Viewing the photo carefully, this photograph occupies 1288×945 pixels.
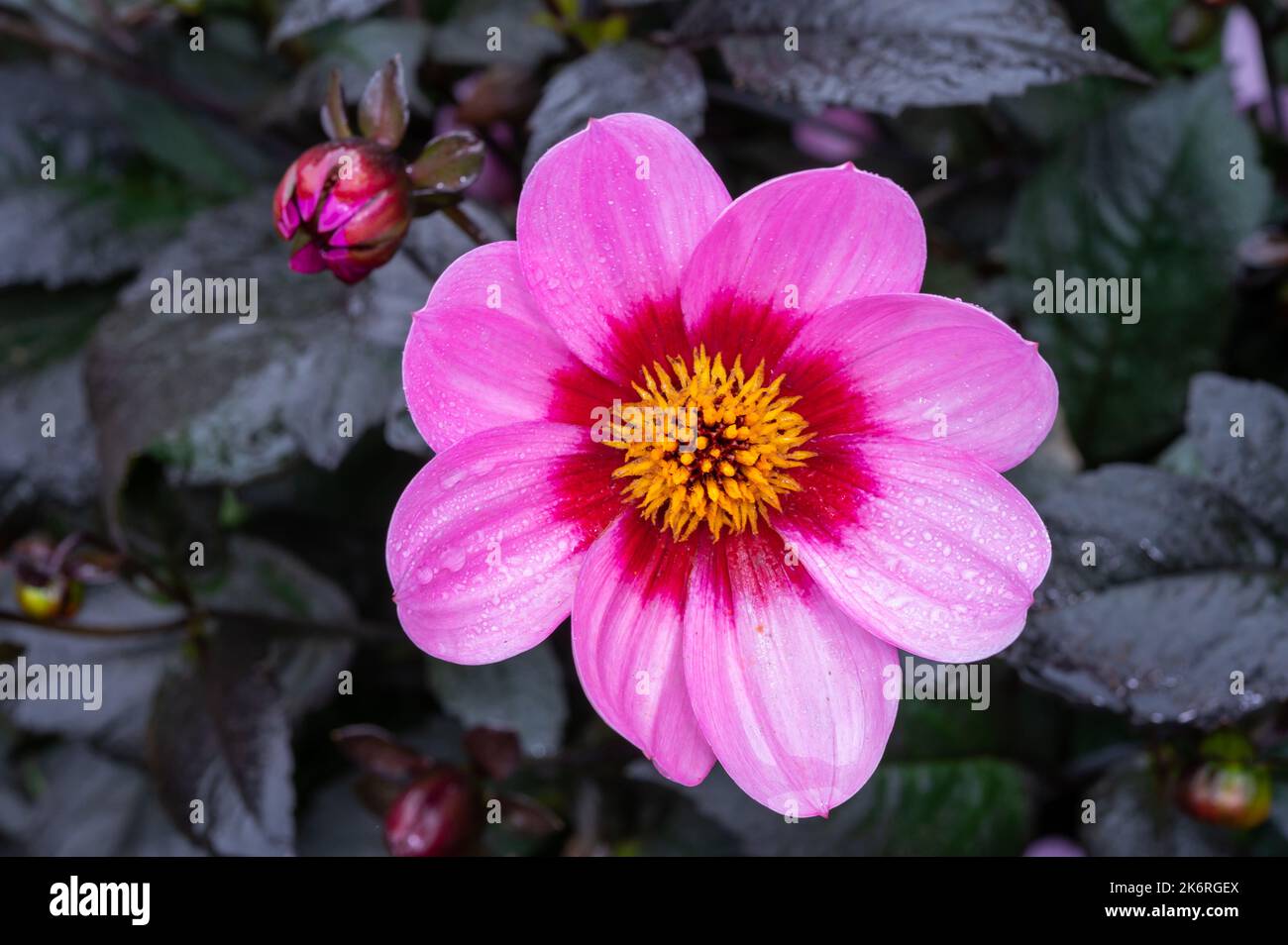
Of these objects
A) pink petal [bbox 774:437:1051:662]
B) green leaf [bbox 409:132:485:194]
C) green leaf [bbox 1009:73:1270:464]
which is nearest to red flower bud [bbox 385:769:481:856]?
pink petal [bbox 774:437:1051:662]

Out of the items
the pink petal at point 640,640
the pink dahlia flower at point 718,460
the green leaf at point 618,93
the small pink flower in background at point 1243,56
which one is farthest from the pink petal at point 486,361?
the small pink flower in background at point 1243,56

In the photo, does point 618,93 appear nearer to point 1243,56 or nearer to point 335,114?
point 335,114

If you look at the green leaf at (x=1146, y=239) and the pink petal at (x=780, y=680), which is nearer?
the pink petal at (x=780, y=680)

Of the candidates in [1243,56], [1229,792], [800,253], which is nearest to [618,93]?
[800,253]

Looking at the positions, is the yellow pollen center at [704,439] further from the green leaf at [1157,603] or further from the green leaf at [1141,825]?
the green leaf at [1141,825]
